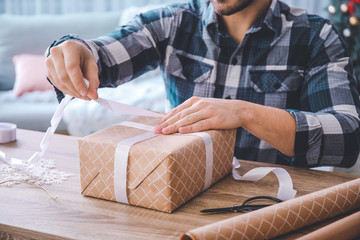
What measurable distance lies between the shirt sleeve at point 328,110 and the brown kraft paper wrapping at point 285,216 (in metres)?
0.28

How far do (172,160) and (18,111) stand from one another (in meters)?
2.21

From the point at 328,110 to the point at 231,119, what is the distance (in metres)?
0.39

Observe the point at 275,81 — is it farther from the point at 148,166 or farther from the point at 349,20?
the point at 349,20

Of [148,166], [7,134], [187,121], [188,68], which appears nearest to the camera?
[148,166]

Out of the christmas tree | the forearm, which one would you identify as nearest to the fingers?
the forearm

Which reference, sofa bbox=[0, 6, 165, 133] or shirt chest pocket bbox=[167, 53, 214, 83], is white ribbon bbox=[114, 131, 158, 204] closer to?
shirt chest pocket bbox=[167, 53, 214, 83]

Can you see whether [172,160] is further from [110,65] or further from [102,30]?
[102,30]

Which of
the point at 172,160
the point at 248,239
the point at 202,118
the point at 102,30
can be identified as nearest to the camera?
the point at 248,239

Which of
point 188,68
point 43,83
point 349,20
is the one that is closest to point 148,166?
point 188,68

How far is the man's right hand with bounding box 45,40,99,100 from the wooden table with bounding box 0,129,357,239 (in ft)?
0.62

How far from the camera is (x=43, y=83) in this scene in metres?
2.88

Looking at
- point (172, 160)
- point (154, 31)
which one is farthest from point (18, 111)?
point (172, 160)

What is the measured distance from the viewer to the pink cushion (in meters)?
2.86

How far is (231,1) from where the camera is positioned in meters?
1.28
